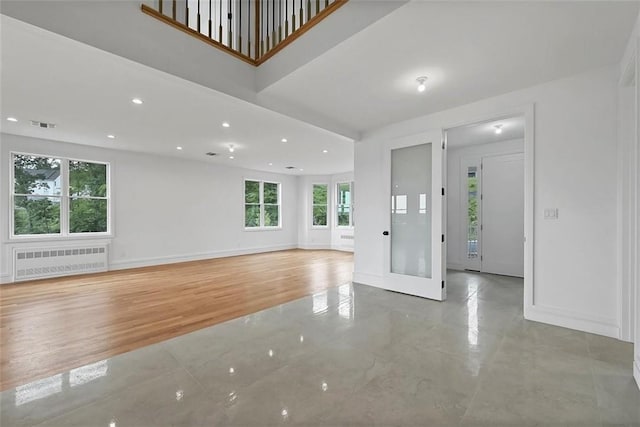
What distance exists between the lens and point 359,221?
15.9ft

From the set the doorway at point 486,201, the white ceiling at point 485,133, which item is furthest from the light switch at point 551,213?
the doorway at point 486,201

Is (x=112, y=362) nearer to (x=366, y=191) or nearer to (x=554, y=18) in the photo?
(x=366, y=191)

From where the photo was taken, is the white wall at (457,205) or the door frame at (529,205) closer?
the door frame at (529,205)

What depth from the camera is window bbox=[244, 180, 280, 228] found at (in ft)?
29.7

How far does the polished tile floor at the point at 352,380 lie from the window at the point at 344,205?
22.4ft

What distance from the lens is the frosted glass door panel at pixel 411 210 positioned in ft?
13.3

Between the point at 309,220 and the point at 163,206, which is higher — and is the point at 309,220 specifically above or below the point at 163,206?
below

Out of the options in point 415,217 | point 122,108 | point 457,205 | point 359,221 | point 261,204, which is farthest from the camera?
point 261,204

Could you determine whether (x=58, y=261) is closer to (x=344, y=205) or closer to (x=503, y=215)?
(x=344, y=205)

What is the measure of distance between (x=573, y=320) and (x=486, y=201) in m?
3.15

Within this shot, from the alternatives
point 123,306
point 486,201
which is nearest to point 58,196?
point 123,306

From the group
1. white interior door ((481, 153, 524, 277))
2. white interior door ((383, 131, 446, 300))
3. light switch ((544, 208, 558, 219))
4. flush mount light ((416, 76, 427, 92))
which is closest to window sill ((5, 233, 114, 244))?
white interior door ((383, 131, 446, 300))

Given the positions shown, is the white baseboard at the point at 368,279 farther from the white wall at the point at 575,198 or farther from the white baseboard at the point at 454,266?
the white baseboard at the point at 454,266

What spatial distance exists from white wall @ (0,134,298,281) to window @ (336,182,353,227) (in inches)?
106
